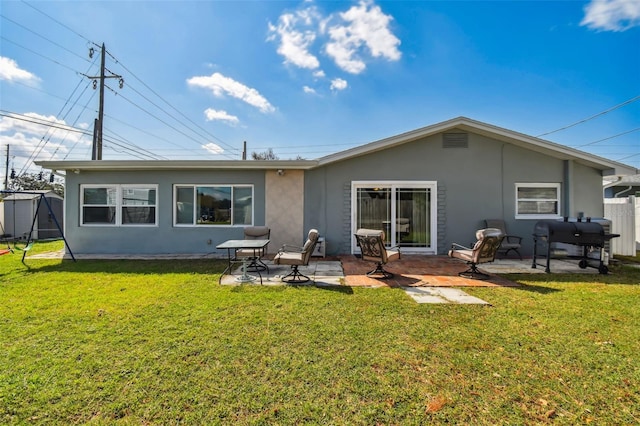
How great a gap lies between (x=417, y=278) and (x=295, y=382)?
14.1 feet

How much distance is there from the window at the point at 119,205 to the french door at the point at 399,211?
6799 mm

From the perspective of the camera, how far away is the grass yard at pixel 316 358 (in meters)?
2.12

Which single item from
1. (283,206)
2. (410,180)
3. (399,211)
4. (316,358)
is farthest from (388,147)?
(316,358)

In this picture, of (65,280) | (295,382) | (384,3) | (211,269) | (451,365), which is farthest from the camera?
(384,3)

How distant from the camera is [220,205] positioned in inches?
363

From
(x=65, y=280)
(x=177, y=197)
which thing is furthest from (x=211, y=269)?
(x=177, y=197)

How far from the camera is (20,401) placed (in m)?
2.20

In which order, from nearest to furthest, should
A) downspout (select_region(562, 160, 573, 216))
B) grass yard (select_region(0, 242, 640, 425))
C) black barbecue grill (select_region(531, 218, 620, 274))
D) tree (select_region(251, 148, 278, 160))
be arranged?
grass yard (select_region(0, 242, 640, 425)) < black barbecue grill (select_region(531, 218, 620, 274)) < downspout (select_region(562, 160, 573, 216)) < tree (select_region(251, 148, 278, 160))

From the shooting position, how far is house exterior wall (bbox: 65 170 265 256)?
29.9 feet

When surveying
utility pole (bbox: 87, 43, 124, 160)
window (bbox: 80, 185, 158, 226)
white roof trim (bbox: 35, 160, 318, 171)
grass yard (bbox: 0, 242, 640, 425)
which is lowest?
grass yard (bbox: 0, 242, 640, 425)

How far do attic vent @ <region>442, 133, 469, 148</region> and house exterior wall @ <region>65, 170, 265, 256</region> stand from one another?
19.6 ft

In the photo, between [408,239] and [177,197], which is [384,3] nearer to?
[408,239]

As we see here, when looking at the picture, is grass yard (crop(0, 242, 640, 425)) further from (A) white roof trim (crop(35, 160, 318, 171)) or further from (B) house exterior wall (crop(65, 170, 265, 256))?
(A) white roof trim (crop(35, 160, 318, 171))

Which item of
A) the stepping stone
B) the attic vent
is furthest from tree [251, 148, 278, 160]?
the stepping stone
